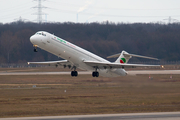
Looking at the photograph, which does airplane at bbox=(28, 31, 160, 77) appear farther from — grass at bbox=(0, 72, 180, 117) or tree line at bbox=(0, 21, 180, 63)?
tree line at bbox=(0, 21, 180, 63)

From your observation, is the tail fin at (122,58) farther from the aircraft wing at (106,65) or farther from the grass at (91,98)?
the grass at (91,98)

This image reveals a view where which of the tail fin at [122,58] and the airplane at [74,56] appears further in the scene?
the tail fin at [122,58]

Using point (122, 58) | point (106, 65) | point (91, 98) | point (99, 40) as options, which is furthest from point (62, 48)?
point (99, 40)

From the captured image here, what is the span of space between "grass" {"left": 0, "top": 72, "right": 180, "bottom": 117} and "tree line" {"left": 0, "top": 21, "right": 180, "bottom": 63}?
5922 centimetres

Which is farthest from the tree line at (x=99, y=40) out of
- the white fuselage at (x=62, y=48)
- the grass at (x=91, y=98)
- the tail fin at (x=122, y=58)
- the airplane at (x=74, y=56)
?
the white fuselage at (x=62, y=48)

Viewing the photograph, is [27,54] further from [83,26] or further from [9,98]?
[9,98]

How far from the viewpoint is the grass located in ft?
101

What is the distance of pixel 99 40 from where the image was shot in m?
118

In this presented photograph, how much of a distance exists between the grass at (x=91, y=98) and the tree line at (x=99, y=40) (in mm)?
59219

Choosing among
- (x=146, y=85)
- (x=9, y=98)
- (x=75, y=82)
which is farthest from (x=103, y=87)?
(x=9, y=98)

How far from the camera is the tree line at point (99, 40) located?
108 m

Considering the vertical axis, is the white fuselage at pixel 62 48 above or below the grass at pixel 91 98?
above

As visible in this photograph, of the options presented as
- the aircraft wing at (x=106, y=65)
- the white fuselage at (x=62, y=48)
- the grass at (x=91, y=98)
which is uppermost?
the white fuselage at (x=62, y=48)

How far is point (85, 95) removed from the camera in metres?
40.2
